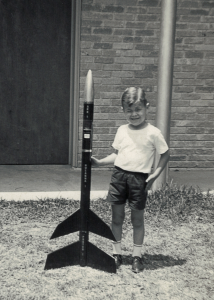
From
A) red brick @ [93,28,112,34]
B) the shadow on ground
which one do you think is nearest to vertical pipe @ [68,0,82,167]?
red brick @ [93,28,112,34]

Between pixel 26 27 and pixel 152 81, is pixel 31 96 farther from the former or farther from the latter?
pixel 152 81

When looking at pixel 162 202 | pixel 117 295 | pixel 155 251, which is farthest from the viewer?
pixel 162 202

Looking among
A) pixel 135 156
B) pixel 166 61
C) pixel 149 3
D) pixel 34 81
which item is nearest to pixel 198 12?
pixel 149 3

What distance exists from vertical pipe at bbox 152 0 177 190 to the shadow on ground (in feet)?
5.98

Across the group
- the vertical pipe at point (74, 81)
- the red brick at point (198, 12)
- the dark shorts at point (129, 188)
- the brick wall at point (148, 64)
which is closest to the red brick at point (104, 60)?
the brick wall at point (148, 64)

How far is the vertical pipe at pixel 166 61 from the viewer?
526 centimetres

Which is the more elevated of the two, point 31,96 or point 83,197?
point 31,96

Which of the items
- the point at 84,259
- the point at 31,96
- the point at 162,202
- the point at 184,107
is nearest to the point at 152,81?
the point at 184,107

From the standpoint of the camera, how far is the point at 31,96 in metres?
7.08

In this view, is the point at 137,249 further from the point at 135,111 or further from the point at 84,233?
the point at 135,111

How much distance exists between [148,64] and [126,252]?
11.4 feet

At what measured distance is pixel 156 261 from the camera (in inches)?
155

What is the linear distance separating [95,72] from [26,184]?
191cm

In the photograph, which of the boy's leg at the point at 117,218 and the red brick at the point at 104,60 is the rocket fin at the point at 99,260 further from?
the red brick at the point at 104,60
